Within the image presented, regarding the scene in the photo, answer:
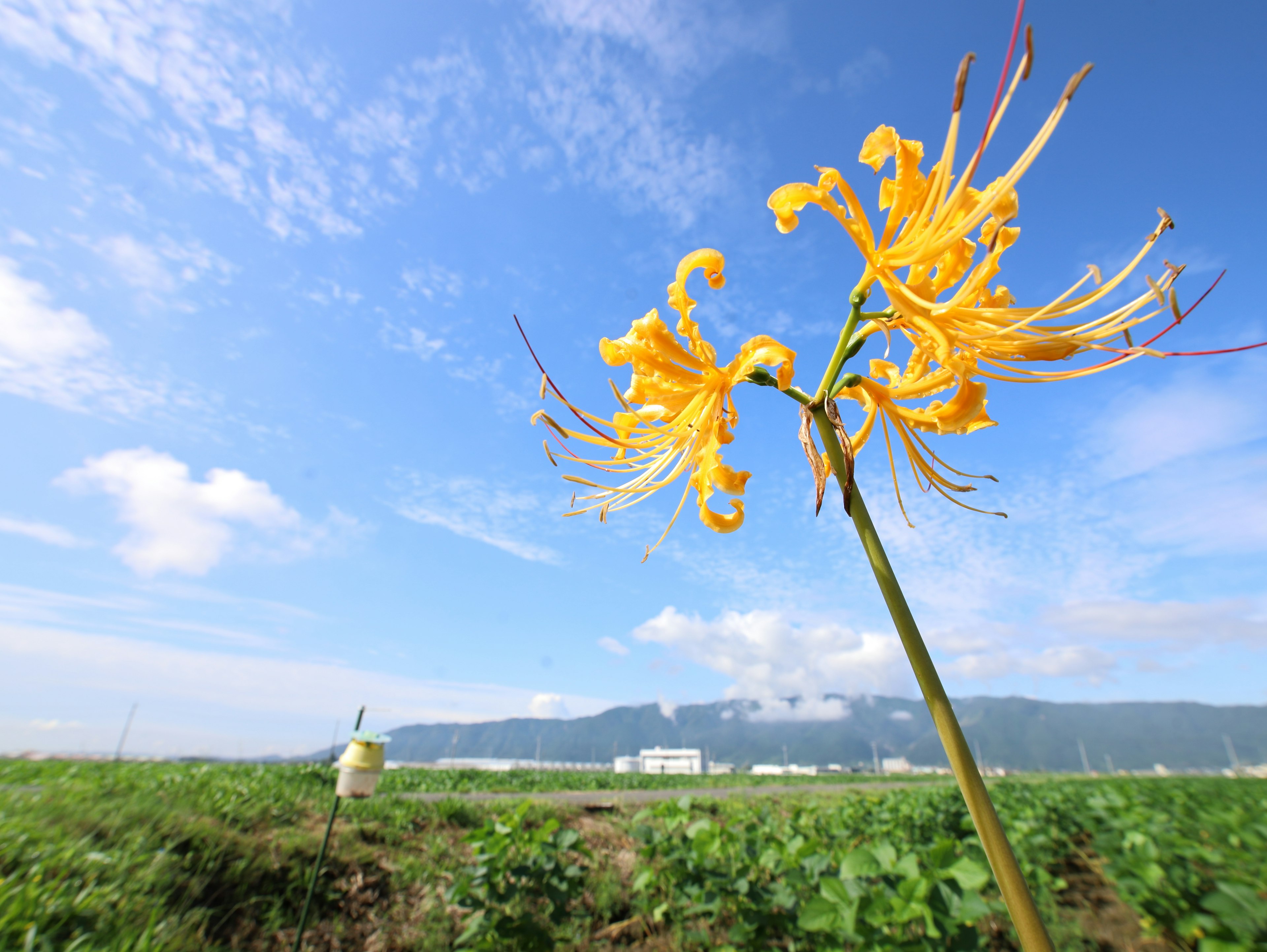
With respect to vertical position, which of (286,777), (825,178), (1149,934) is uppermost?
(825,178)

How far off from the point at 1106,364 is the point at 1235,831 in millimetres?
4295

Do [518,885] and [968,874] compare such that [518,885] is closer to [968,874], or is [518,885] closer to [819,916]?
[819,916]

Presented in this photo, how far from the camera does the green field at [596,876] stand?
105 inches

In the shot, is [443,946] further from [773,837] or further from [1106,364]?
[1106,364]

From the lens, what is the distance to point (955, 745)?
84 centimetres

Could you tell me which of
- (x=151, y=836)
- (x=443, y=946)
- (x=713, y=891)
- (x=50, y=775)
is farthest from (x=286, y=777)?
(x=713, y=891)

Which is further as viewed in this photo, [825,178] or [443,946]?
[443,946]

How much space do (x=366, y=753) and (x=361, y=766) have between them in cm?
9

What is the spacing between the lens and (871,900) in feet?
Answer: 8.17

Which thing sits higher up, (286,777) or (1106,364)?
(1106,364)

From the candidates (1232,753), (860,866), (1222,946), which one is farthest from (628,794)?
(1232,753)

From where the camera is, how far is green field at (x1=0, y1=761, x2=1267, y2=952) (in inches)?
105

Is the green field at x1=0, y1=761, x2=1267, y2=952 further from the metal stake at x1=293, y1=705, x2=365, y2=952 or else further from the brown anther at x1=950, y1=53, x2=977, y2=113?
the brown anther at x1=950, y1=53, x2=977, y2=113

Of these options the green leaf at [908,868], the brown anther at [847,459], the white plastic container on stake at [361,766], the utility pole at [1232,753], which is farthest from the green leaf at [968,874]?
the utility pole at [1232,753]
